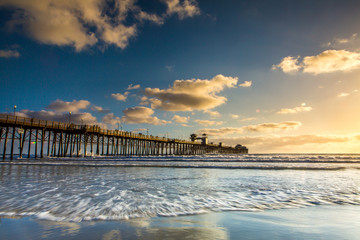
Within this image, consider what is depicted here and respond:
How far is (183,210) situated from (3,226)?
8.69 feet

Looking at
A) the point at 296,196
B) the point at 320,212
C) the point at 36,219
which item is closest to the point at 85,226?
the point at 36,219

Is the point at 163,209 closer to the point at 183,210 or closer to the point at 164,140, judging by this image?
the point at 183,210

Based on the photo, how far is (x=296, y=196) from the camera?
5090mm

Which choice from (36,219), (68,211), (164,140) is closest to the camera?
(36,219)

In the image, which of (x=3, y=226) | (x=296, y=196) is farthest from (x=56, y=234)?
(x=296, y=196)

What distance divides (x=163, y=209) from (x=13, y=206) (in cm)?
289

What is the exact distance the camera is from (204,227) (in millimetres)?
2832

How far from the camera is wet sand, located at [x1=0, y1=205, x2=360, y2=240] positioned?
97.7 inches

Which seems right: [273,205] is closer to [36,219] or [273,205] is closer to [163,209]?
[163,209]

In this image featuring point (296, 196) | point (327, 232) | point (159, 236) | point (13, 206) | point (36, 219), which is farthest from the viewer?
point (296, 196)

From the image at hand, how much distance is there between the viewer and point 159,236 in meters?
2.43

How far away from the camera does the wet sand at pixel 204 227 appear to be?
2.48 metres

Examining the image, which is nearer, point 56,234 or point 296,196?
point 56,234

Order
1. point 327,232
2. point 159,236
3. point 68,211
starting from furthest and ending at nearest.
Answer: point 68,211, point 327,232, point 159,236
